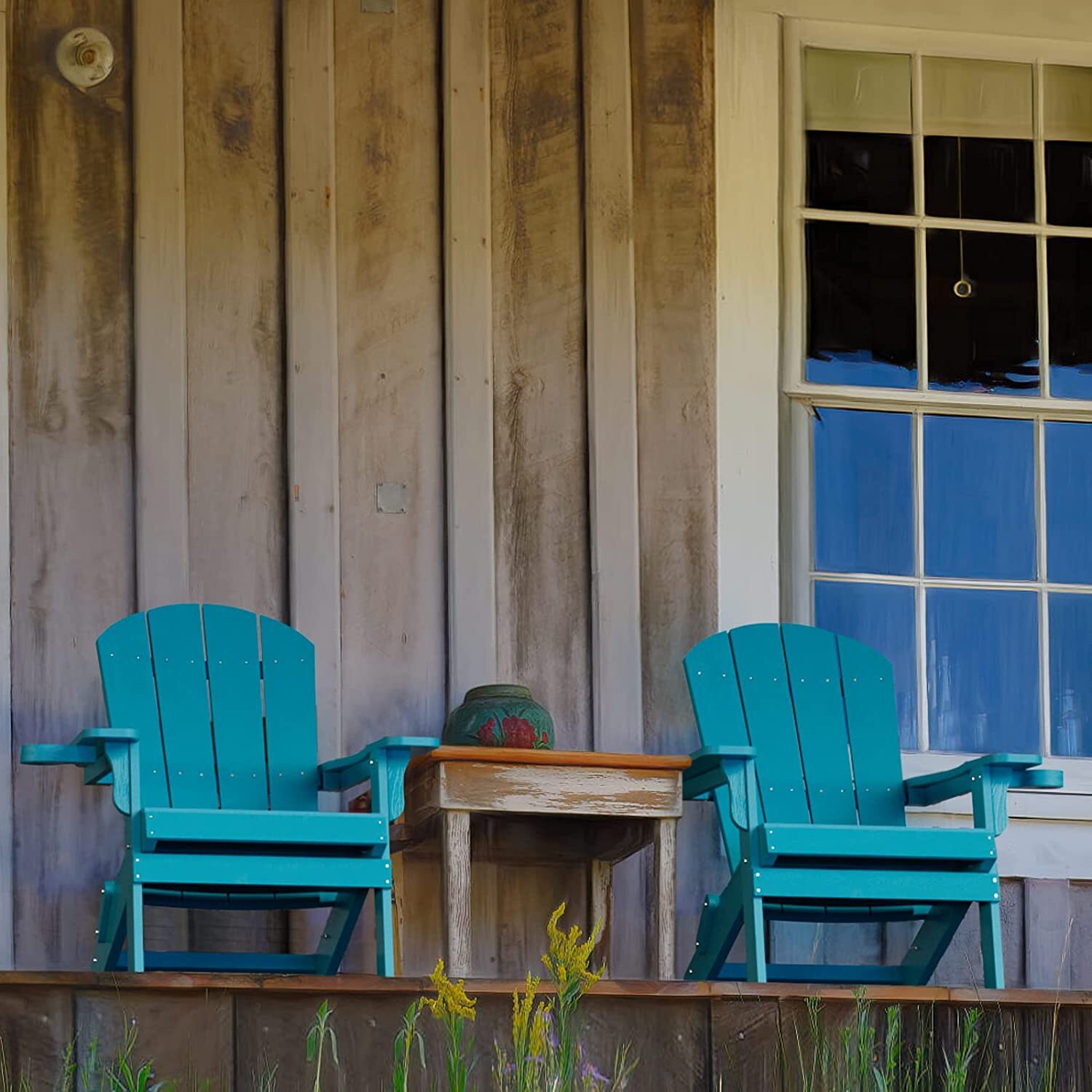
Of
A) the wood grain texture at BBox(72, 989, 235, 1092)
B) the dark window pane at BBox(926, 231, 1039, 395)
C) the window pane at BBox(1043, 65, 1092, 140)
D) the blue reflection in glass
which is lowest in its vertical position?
the wood grain texture at BBox(72, 989, 235, 1092)

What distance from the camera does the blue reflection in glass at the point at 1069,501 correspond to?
197 inches

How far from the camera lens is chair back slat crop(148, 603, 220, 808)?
13.9 feet

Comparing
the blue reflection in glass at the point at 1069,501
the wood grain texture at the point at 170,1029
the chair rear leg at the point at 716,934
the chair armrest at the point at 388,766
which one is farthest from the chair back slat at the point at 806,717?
the wood grain texture at the point at 170,1029

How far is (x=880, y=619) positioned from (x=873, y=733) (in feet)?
1.32

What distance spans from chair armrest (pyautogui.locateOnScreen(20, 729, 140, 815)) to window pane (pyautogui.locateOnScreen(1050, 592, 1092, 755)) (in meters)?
2.16

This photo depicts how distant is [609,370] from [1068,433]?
3.73 feet

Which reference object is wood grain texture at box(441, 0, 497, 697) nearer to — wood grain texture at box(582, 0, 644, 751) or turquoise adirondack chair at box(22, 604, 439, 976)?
wood grain texture at box(582, 0, 644, 751)

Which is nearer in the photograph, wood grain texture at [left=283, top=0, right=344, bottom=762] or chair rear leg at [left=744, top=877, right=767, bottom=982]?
chair rear leg at [left=744, top=877, right=767, bottom=982]

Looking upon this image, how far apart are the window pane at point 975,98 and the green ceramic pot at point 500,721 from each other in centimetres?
181

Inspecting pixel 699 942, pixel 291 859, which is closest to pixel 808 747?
pixel 699 942

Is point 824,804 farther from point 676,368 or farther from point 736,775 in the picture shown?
point 676,368

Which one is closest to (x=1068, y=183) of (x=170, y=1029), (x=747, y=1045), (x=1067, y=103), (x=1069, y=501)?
(x=1067, y=103)

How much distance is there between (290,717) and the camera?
437 centimetres

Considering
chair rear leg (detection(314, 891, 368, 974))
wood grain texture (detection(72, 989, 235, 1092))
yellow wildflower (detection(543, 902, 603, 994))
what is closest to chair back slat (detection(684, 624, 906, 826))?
chair rear leg (detection(314, 891, 368, 974))
